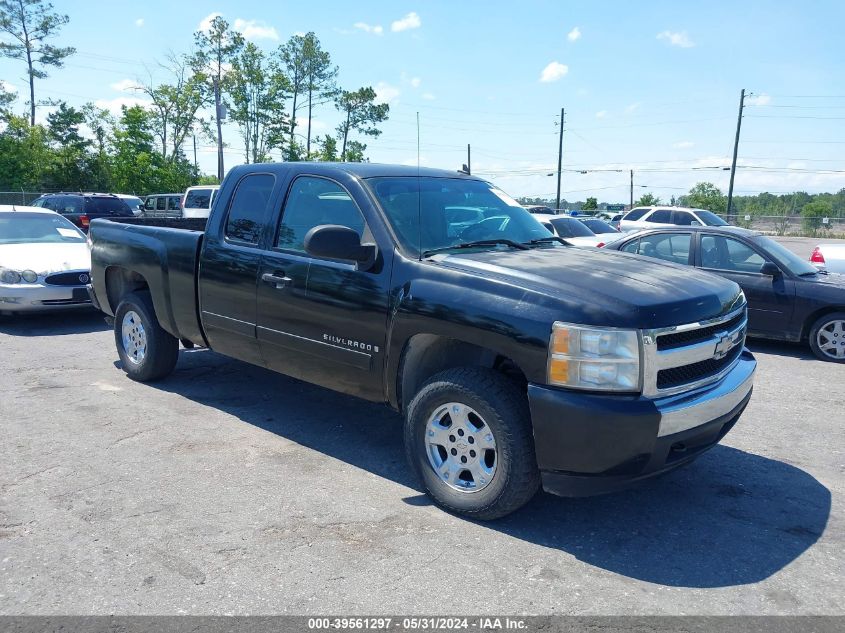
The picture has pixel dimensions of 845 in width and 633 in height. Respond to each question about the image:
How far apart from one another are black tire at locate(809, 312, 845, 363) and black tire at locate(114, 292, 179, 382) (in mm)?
7125

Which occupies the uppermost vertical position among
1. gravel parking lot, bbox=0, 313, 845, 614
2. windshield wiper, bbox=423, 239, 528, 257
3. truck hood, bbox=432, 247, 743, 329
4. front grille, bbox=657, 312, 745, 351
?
windshield wiper, bbox=423, 239, 528, 257

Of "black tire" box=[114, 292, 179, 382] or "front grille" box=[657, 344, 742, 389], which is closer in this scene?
"front grille" box=[657, 344, 742, 389]

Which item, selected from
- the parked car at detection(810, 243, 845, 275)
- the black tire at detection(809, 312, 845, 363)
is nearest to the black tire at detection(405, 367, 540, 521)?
the black tire at detection(809, 312, 845, 363)

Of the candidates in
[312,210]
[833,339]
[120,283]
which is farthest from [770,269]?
[120,283]

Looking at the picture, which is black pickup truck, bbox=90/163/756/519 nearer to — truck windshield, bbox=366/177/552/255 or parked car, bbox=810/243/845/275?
truck windshield, bbox=366/177/552/255

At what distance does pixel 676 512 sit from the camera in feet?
12.9

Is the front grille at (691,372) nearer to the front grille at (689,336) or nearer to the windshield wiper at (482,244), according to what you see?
the front grille at (689,336)

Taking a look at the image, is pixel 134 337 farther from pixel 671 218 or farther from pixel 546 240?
pixel 671 218

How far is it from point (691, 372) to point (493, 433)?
1089 millimetres

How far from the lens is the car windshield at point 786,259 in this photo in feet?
27.0

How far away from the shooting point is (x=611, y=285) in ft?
11.7

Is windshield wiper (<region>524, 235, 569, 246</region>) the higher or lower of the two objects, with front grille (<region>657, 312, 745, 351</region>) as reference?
higher

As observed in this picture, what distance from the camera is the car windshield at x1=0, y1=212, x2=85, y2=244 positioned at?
1012 centimetres

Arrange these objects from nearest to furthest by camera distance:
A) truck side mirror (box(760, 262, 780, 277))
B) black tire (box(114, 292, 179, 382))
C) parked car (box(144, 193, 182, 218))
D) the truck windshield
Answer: the truck windshield < black tire (box(114, 292, 179, 382)) < truck side mirror (box(760, 262, 780, 277)) < parked car (box(144, 193, 182, 218))
